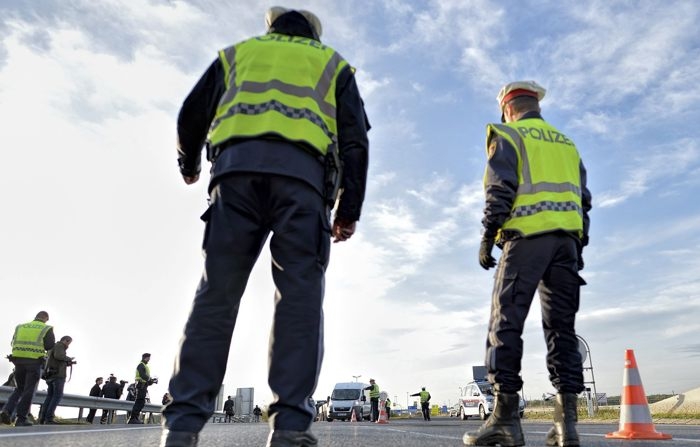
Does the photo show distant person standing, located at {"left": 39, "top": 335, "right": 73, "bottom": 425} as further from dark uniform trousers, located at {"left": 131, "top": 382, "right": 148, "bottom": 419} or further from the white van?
the white van

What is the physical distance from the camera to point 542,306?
11.7 feet

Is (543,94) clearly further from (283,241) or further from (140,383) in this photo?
(140,383)

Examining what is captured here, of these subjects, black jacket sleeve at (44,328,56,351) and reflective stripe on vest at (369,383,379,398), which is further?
reflective stripe on vest at (369,383,379,398)

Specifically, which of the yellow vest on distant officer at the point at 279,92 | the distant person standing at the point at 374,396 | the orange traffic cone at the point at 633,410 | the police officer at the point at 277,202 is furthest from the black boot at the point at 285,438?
the distant person standing at the point at 374,396

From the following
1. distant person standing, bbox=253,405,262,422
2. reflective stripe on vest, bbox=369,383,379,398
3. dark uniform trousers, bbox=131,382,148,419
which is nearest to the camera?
dark uniform trousers, bbox=131,382,148,419

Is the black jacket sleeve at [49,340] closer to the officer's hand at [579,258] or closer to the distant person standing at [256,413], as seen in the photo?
the officer's hand at [579,258]

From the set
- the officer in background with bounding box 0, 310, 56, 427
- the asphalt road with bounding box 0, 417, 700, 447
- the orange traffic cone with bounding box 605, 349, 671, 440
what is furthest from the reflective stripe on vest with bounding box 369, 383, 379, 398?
the orange traffic cone with bounding box 605, 349, 671, 440

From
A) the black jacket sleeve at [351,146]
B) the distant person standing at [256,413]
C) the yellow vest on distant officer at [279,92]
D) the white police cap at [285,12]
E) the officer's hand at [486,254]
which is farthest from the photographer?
the distant person standing at [256,413]

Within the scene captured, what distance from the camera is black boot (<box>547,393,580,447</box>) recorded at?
10.6 feet

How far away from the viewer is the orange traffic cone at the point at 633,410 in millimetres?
4407

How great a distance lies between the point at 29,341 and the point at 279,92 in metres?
9.08

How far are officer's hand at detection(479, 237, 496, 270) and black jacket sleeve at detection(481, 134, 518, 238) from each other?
0.07 m

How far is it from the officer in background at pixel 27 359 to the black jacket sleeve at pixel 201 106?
8470 millimetres

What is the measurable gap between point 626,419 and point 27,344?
30.1 feet
